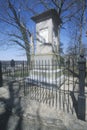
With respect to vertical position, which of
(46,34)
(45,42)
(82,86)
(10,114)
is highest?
(46,34)

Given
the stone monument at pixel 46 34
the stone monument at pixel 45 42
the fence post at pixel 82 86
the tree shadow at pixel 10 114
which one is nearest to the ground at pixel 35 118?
the tree shadow at pixel 10 114

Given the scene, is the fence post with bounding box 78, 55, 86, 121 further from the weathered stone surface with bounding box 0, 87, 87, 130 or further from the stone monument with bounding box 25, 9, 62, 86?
the stone monument with bounding box 25, 9, 62, 86

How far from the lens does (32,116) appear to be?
3.52 m

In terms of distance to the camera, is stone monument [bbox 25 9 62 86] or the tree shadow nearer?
the tree shadow

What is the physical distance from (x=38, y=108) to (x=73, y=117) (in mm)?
1250

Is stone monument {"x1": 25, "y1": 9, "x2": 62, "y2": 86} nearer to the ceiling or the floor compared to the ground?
nearer to the ceiling

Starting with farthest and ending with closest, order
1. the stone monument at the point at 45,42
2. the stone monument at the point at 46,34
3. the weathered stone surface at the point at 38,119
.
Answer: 1. the stone monument at the point at 46,34
2. the stone monument at the point at 45,42
3. the weathered stone surface at the point at 38,119

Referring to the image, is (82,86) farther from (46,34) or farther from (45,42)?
(46,34)

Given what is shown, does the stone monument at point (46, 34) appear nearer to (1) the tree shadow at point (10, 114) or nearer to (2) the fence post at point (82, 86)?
(1) the tree shadow at point (10, 114)

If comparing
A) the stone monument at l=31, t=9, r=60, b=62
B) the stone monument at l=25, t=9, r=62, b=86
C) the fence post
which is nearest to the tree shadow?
the fence post

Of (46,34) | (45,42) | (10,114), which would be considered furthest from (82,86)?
(46,34)

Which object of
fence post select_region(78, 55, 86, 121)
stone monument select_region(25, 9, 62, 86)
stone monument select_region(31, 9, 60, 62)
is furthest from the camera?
stone monument select_region(31, 9, 60, 62)

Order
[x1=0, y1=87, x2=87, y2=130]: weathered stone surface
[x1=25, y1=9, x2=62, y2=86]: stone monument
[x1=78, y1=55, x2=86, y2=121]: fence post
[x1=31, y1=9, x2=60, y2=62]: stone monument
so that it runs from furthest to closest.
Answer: [x1=31, y1=9, x2=60, y2=62]: stone monument
[x1=25, y1=9, x2=62, y2=86]: stone monument
[x1=78, y1=55, x2=86, y2=121]: fence post
[x1=0, y1=87, x2=87, y2=130]: weathered stone surface

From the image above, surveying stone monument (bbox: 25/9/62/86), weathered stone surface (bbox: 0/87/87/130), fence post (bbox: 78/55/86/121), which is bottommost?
weathered stone surface (bbox: 0/87/87/130)
